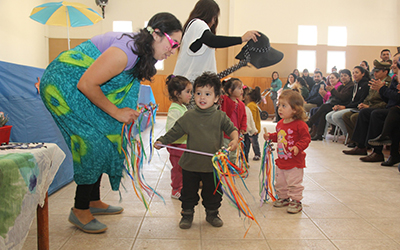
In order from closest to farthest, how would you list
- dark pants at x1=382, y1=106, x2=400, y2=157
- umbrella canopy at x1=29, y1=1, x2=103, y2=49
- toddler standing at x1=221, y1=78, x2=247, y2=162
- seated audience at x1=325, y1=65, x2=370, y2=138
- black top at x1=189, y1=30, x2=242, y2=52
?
black top at x1=189, y1=30, x2=242, y2=52
toddler standing at x1=221, y1=78, x2=247, y2=162
dark pants at x1=382, y1=106, x2=400, y2=157
seated audience at x1=325, y1=65, x2=370, y2=138
umbrella canopy at x1=29, y1=1, x2=103, y2=49

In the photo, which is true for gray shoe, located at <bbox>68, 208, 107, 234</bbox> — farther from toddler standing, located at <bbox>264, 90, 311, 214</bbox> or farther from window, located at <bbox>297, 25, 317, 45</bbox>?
window, located at <bbox>297, 25, 317, 45</bbox>

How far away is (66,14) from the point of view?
834 centimetres

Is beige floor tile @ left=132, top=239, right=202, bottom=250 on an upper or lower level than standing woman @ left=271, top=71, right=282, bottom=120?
lower

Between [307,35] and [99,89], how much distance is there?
1164cm

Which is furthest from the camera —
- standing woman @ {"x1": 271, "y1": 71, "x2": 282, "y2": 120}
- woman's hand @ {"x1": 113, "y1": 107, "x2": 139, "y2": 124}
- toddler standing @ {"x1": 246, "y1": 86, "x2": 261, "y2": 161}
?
standing woman @ {"x1": 271, "y1": 71, "x2": 282, "y2": 120}

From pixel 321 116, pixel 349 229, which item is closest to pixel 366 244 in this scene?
pixel 349 229

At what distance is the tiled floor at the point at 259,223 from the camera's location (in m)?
1.91

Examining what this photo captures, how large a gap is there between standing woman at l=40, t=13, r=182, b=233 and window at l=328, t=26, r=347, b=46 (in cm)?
1163

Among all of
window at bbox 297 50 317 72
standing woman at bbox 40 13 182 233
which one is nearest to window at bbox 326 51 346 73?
window at bbox 297 50 317 72

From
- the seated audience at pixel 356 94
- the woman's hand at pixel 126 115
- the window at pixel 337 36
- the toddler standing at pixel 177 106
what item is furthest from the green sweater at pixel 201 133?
the window at pixel 337 36

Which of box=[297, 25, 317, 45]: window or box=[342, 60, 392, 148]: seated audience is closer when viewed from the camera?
box=[342, 60, 392, 148]: seated audience

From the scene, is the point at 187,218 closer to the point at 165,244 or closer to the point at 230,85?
the point at 165,244

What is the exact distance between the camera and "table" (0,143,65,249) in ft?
4.08

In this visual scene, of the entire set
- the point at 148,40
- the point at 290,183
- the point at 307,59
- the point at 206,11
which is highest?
the point at 307,59
